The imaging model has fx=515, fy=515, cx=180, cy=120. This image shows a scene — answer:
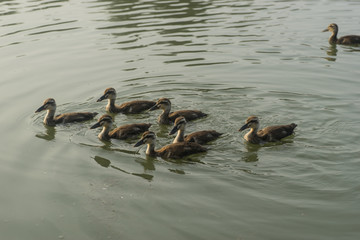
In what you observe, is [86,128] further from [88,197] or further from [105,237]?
[105,237]

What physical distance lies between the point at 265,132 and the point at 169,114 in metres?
2.06

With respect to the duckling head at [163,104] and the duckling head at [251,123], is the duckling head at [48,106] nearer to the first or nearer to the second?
the duckling head at [163,104]

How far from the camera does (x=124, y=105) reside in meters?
10.6

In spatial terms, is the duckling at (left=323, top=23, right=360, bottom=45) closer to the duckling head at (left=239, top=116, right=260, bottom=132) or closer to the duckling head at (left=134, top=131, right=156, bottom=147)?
the duckling head at (left=239, top=116, right=260, bottom=132)

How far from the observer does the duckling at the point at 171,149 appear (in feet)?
27.2

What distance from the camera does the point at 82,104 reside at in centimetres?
1100

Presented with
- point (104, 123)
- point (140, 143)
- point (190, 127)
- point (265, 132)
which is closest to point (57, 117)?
point (104, 123)

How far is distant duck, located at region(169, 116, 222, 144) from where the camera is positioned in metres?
8.77

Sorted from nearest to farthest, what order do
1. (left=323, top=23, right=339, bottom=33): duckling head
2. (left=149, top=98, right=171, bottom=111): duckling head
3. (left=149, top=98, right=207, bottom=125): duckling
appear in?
1. (left=149, top=98, right=207, bottom=125): duckling
2. (left=149, top=98, right=171, bottom=111): duckling head
3. (left=323, top=23, right=339, bottom=33): duckling head

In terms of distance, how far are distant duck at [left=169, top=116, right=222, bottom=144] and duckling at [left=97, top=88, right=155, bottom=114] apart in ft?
5.37

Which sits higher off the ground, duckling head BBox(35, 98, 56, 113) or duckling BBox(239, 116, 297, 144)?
duckling head BBox(35, 98, 56, 113)

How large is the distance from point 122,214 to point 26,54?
30.4ft

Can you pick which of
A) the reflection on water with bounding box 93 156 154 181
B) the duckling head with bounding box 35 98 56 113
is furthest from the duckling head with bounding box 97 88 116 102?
the reflection on water with bounding box 93 156 154 181

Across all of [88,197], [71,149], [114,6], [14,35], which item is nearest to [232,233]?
[88,197]
